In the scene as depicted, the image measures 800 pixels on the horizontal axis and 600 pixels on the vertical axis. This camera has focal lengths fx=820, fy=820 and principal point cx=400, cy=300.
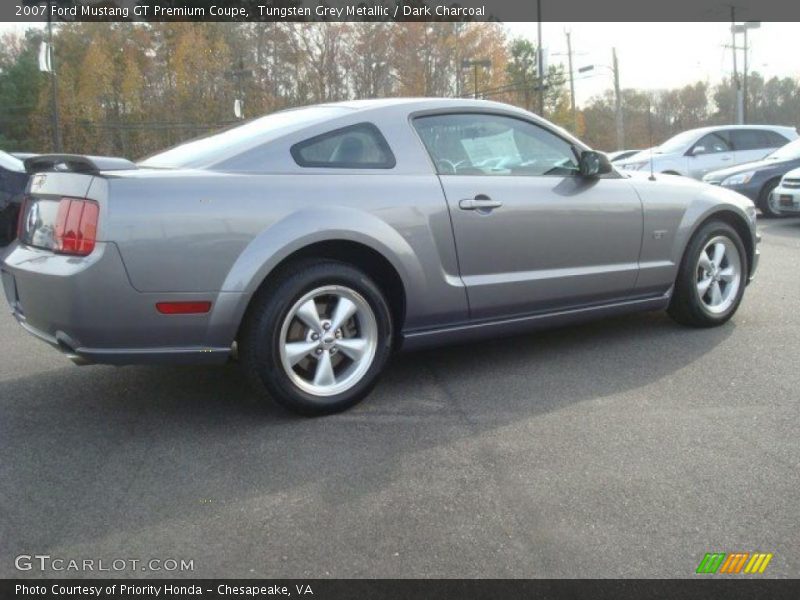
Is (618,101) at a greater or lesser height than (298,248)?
greater

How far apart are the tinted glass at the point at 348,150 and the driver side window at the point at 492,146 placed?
0.28m

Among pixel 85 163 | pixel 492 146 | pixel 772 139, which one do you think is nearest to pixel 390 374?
pixel 492 146

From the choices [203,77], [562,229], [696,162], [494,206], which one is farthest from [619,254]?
[203,77]

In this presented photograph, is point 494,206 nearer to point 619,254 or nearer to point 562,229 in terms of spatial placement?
point 562,229

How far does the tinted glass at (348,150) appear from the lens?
3.94 m

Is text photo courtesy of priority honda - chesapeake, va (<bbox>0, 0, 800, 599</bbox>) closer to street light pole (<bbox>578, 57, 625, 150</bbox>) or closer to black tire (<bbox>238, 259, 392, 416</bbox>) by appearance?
black tire (<bbox>238, 259, 392, 416</bbox>)

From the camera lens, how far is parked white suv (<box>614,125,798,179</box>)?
16.4 m

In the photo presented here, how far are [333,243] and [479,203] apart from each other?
0.86 m

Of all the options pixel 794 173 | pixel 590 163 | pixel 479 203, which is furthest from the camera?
pixel 794 173

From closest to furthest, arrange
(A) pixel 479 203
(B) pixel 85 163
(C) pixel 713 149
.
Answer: (B) pixel 85 163 → (A) pixel 479 203 → (C) pixel 713 149

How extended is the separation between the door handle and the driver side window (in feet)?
0.56
